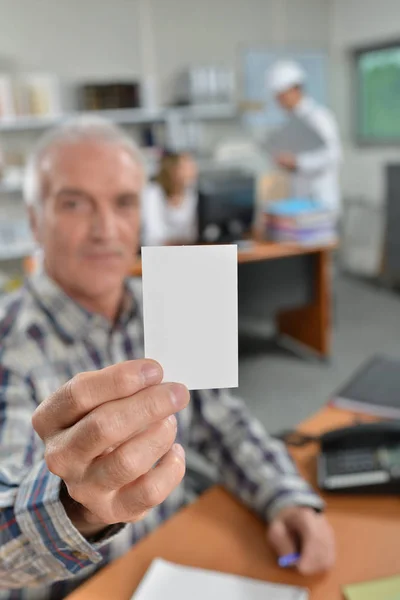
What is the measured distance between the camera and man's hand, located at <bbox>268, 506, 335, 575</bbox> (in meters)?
0.73

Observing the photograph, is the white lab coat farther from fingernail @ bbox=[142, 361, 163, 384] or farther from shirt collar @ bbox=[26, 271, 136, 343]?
fingernail @ bbox=[142, 361, 163, 384]

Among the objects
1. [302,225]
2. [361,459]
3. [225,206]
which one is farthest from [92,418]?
[302,225]

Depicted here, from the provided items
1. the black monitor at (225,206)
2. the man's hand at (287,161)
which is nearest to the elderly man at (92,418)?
the black monitor at (225,206)

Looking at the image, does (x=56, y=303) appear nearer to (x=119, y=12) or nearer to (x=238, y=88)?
(x=119, y=12)

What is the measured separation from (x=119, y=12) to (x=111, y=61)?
394 mm

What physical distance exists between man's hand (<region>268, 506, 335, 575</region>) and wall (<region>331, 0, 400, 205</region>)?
4.63m

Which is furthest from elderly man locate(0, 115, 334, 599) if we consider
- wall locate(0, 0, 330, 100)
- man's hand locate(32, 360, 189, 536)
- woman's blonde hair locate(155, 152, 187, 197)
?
wall locate(0, 0, 330, 100)

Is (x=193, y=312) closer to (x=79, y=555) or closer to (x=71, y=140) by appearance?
(x=79, y=555)

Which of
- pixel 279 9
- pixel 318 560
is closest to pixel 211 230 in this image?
pixel 318 560

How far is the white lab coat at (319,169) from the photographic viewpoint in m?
4.03

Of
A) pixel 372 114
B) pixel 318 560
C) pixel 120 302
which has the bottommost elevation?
pixel 318 560

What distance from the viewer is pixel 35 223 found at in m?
0.98

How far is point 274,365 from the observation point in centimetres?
334

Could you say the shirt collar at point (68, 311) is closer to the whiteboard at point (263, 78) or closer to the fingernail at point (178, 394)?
the fingernail at point (178, 394)
